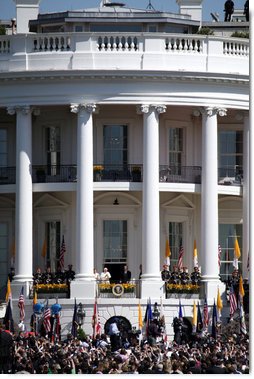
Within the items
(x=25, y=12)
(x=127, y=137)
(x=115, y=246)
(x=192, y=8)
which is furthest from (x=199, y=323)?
(x=25, y=12)

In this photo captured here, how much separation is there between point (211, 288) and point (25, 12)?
1809 centimetres

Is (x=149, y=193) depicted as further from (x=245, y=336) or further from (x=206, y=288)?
(x=245, y=336)

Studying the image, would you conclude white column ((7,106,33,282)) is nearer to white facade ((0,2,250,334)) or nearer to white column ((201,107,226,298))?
white facade ((0,2,250,334))

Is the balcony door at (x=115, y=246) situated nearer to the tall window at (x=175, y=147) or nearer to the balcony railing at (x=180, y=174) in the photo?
the balcony railing at (x=180, y=174)

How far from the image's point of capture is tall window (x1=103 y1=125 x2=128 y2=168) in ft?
336

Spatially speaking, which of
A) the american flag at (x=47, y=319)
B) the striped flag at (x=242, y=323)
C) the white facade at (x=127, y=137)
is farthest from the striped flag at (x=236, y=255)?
the american flag at (x=47, y=319)

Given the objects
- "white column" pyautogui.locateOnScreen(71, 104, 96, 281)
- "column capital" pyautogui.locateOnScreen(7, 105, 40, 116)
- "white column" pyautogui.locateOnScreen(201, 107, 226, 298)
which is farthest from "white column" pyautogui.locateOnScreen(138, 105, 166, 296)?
"column capital" pyautogui.locateOnScreen(7, 105, 40, 116)

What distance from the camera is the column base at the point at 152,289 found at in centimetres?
9794

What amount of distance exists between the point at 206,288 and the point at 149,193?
15.9 feet

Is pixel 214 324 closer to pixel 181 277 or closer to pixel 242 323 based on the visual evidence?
pixel 242 323

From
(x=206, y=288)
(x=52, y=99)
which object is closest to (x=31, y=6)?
(x=52, y=99)

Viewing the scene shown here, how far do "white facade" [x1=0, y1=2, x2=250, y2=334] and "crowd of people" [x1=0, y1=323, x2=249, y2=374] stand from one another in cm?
662

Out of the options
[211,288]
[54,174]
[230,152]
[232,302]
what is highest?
[230,152]

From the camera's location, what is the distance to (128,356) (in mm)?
77688
